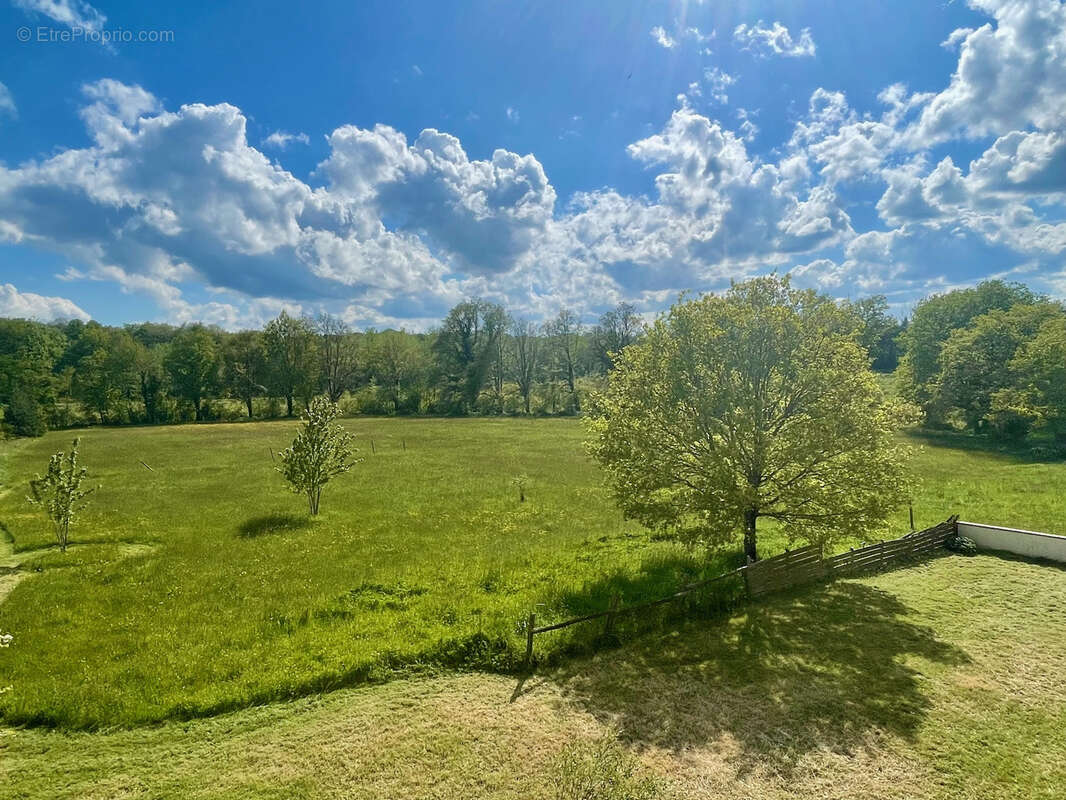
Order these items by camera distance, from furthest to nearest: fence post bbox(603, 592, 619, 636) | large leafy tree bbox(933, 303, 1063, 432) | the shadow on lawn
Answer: large leafy tree bbox(933, 303, 1063, 432) < fence post bbox(603, 592, 619, 636) < the shadow on lawn

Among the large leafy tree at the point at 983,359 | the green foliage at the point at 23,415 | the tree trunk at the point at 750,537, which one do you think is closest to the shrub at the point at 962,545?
the tree trunk at the point at 750,537

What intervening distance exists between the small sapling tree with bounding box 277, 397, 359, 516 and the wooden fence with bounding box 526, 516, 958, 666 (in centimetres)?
1981

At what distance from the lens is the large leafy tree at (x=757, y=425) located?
16812mm

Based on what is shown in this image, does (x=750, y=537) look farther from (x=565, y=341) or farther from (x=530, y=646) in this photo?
(x=565, y=341)

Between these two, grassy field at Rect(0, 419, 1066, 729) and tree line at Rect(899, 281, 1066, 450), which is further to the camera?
tree line at Rect(899, 281, 1066, 450)

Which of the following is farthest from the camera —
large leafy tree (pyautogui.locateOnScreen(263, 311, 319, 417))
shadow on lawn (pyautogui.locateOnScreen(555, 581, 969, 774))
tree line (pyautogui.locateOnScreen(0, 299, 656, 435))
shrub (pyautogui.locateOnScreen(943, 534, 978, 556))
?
large leafy tree (pyautogui.locateOnScreen(263, 311, 319, 417))

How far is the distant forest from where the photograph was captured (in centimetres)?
5706

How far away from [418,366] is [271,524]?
243 ft

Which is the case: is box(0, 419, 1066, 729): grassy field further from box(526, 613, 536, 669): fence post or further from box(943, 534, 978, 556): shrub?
box(943, 534, 978, 556): shrub

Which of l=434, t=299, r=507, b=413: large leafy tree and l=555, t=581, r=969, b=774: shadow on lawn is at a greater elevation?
l=434, t=299, r=507, b=413: large leafy tree

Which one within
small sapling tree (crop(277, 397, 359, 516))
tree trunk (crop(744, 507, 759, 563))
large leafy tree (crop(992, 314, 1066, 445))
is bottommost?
tree trunk (crop(744, 507, 759, 563))

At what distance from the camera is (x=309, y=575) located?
63.3 ft

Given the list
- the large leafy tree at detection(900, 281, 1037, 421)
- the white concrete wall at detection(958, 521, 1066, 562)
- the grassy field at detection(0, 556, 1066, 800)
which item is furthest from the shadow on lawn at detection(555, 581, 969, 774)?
the large leafy tree at detection(900, 281, 1037, 421)

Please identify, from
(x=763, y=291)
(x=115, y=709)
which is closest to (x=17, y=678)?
(x=115, y=709)
